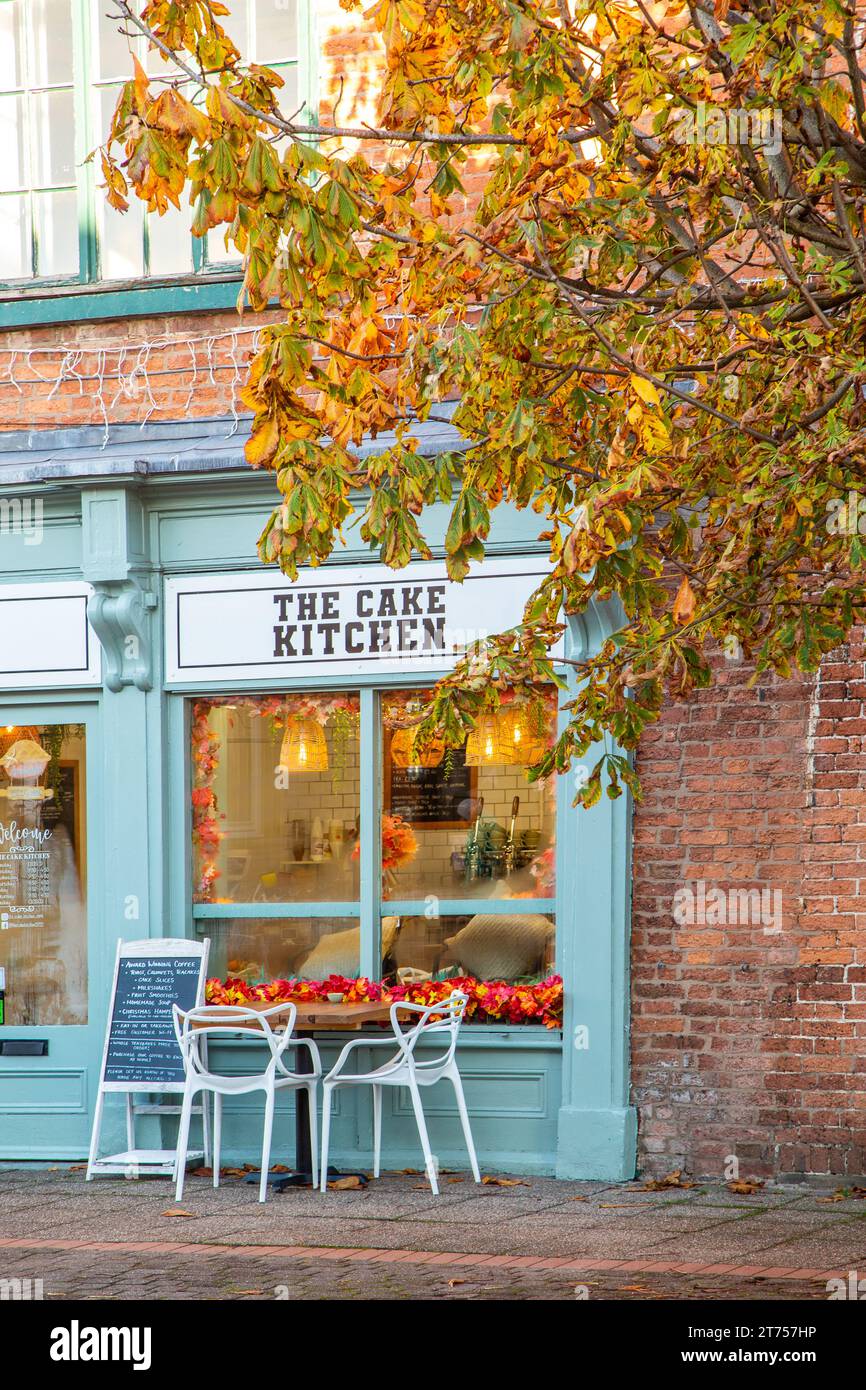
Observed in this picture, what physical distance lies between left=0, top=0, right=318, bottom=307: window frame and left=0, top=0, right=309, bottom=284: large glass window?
0.04 ft

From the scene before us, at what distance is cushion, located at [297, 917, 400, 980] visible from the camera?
955 centimetres

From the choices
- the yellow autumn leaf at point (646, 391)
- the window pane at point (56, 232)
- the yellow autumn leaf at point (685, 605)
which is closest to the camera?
the yellow autumn leaf at point (646, 391)

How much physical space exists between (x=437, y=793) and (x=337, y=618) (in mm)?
1101

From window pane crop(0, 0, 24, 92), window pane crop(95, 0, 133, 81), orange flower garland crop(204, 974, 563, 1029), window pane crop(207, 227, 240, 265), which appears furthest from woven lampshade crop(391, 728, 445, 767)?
window pane crop(0, 0, 24, 92)

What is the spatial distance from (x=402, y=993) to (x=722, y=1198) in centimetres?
199

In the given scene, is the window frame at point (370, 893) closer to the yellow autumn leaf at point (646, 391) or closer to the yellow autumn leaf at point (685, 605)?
the yellow autumn leaf at point (685, 605)

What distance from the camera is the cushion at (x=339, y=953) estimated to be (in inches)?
376

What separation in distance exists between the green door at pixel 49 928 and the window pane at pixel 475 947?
1721 mm

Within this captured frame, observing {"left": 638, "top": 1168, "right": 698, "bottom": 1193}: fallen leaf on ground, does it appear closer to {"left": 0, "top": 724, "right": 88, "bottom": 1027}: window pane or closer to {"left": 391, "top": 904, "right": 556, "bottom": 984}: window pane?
{"left": 391, "top": 904, "right": 556, "bottom": 984}: window pane

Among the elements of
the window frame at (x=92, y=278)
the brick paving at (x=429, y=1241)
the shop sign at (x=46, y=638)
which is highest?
the window frame at (x=92, y=278)

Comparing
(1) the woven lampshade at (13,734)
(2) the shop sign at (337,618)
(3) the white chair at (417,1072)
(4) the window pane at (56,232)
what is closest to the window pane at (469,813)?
(2) the shop sign at (337,618)

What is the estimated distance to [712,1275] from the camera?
6543mm

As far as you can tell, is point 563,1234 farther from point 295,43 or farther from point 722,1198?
point 295,43

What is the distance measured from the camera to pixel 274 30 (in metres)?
9.94
